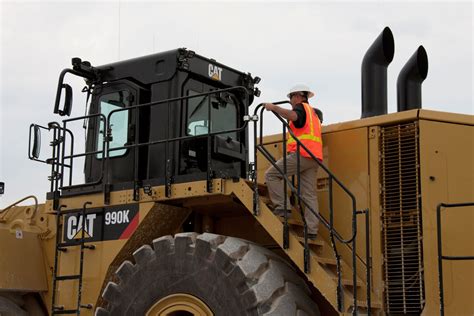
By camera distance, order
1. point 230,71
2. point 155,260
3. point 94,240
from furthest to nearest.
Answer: point 230,71, point 94,240, point 155,260

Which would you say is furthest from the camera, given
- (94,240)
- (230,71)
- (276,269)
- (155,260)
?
(230,71)

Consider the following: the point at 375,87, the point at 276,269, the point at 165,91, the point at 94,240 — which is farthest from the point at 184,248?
the point at 375,87

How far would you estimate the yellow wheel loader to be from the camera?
7164mm

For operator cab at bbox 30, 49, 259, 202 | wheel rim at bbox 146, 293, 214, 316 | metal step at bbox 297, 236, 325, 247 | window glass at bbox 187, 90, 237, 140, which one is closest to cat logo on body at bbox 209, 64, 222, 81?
operator cab at bbox 30, 49, 259, 202

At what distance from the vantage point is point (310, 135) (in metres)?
7.74

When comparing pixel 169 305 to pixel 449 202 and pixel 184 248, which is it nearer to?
pixel 184 248

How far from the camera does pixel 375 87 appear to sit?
871 cm

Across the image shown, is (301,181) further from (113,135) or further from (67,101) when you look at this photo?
(67,101)

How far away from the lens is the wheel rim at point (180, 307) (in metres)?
7.32

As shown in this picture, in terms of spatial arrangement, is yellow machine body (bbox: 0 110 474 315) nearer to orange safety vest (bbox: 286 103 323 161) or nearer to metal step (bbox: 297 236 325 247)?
metal step (bbox: 297 236 325 247)

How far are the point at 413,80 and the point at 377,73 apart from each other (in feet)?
1.44

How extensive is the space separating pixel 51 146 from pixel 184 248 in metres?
2.49

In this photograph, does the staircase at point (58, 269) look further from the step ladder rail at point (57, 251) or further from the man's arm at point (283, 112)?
the man's arm at point (283, 112)

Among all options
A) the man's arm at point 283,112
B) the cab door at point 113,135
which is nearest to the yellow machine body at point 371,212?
the cab door at point 113,135
